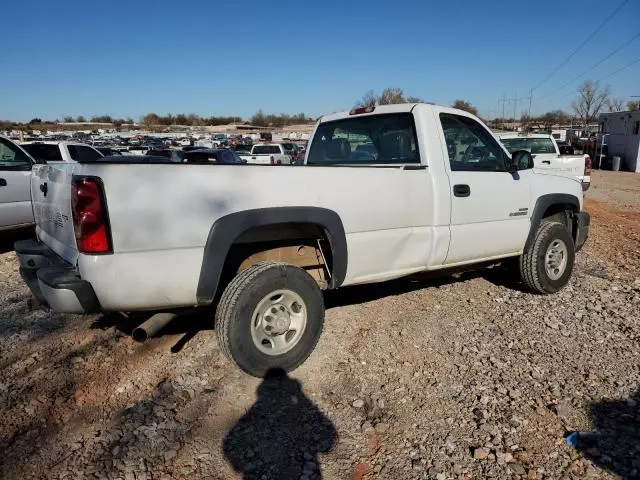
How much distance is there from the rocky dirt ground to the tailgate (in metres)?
0.99

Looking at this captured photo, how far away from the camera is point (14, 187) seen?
25.1 ft

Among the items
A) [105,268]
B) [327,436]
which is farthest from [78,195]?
[327,436]

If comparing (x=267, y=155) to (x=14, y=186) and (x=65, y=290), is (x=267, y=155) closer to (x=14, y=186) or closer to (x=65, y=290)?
(x=14, y=186)

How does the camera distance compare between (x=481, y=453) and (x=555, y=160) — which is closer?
(x=481, y=453)

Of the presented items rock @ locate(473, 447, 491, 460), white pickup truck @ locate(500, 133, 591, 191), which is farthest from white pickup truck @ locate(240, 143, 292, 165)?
rock @ locate(473, 447, 491, 460)

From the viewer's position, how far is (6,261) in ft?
24.0

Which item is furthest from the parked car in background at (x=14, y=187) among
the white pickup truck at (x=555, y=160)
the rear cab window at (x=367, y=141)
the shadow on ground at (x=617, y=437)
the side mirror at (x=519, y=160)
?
the white pickup truck at (x=555, y=160)

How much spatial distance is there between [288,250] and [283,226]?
375mm

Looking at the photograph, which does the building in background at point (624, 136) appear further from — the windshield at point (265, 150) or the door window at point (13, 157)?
the door window at point (13, 157)

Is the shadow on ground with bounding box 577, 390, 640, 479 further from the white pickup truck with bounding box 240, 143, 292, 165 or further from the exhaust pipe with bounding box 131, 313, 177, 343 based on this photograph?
the white pickup truck with bounding box 240, 143, 292, 165

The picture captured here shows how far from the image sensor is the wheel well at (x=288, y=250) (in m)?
3.66

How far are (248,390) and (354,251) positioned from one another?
49.5 inches

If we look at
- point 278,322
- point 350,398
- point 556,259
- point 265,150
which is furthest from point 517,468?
point 265,150

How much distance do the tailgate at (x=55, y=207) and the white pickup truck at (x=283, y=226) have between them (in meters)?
0.02
